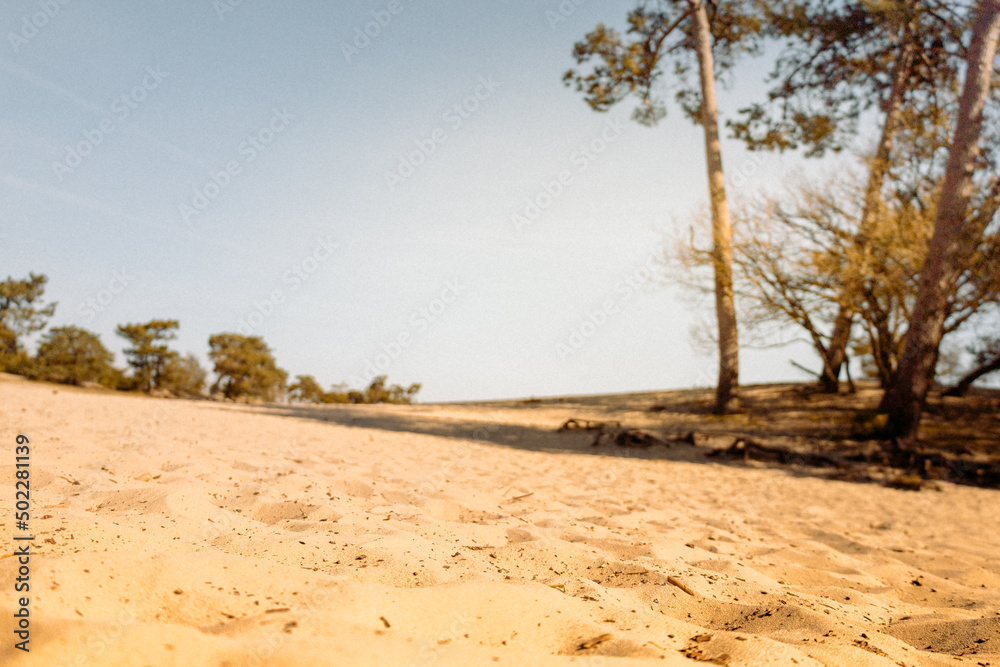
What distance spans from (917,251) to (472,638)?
1206 cm

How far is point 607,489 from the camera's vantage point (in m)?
4.59

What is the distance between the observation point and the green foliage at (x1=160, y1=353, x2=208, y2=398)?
18266 mm

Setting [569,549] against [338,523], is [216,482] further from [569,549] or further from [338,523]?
[569,549]

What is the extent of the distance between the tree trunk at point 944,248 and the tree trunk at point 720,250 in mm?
3413

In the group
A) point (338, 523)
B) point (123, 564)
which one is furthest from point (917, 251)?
point (123, 564)

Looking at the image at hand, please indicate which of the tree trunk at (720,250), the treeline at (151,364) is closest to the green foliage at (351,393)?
the treeline at (151,364)

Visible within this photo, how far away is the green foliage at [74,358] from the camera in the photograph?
54.6ft

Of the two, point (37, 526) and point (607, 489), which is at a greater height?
point (37, 526)

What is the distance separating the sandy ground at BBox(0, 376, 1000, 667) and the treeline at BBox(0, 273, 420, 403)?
1545cm

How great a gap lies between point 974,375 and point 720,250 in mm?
5885

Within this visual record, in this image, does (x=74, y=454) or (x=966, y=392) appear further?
(x=966, y=392)

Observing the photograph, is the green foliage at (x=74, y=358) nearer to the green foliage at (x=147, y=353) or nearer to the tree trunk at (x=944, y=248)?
the green foliage at (x=147, y=353)

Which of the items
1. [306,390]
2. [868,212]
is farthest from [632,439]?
[306,390]

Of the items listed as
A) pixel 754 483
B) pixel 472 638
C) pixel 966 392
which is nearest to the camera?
pixel 472 638
